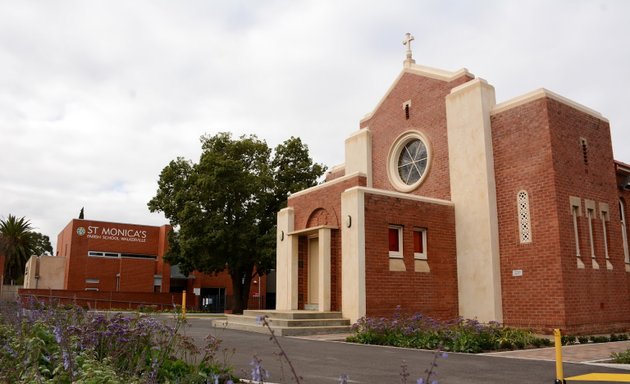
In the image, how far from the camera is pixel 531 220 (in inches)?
615

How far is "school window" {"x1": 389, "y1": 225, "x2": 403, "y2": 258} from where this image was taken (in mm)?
16250

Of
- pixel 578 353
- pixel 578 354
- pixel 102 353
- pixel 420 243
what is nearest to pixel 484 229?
pixel 420 243

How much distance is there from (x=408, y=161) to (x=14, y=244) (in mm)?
39905

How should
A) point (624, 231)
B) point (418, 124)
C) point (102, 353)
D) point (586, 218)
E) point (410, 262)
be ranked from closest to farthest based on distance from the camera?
point (102, 353) < point (586, 218) < point (410, 262) < point (624, 231) < point (418, 124)

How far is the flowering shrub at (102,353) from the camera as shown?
429cm

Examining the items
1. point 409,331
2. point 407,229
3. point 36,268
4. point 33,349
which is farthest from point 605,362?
point 36,268

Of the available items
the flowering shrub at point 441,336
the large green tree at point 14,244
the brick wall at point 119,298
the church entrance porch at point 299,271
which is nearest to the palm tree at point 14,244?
the large green tree at point 14,244

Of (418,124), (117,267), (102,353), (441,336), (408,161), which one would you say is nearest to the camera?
(102,353)

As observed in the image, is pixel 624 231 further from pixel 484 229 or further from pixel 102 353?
pixel 102 353

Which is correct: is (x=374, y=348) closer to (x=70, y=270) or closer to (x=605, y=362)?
(x=605, y=362)

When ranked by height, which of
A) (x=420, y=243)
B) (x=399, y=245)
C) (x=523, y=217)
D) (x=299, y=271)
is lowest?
(x=299, y=271)

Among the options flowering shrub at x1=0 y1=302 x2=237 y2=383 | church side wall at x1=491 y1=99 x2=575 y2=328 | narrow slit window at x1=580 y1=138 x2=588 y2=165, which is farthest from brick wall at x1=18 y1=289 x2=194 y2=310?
flowering shrub at x1=0 y1=302 x2=237 y2=383

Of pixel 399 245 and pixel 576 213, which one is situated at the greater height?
pixel 576 213

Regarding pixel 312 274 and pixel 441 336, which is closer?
pixel 441 336
